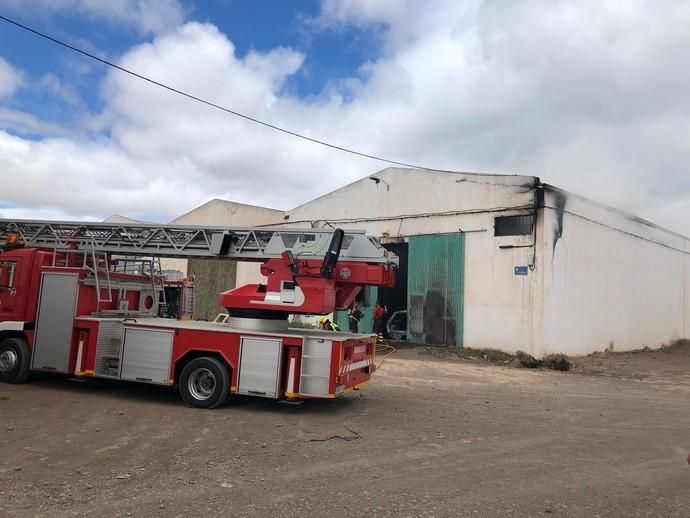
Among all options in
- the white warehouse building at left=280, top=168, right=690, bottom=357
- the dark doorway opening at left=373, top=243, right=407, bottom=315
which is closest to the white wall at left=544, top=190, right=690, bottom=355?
the white warehouse building at left=280, top=168, right=690, bottom=357

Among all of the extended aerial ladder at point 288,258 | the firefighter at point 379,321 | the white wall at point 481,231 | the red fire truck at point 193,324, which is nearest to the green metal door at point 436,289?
the white wall at point 481,231

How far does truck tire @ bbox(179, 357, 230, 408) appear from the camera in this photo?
8.91 metres

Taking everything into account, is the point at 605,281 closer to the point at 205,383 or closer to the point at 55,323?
the point at 205,383

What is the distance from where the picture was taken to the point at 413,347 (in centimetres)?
1995

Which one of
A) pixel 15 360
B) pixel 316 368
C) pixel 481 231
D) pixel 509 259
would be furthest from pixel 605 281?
pixel 15 360

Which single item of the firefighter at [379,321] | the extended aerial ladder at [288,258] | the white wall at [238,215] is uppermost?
the white wall at [238,215]

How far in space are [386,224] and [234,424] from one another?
14.8 m

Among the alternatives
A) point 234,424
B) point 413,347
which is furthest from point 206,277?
point 234,424

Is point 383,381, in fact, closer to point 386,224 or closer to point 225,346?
point 225,346

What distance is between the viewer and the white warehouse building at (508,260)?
57.8 feet

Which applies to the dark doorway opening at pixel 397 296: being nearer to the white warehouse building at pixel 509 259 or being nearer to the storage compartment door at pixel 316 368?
the white warehouse building at pixel 509 259

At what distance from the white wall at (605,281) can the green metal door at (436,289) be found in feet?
10.3

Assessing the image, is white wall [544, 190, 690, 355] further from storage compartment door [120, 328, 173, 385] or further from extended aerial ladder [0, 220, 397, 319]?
storage compartment door [120, 328, 173, 385]

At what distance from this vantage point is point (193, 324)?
9945 mm
